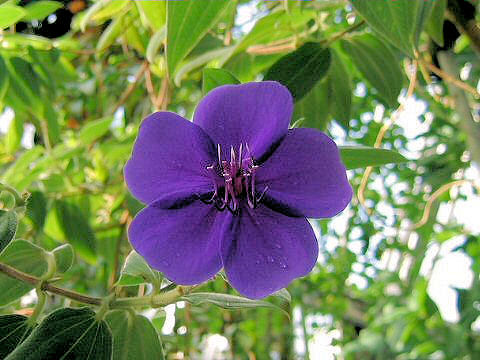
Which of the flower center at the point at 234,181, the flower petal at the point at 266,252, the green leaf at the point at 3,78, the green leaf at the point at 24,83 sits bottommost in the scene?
the green leaf at the point at 24,83

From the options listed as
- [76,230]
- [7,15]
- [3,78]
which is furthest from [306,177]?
[76,230]

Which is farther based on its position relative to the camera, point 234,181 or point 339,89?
point 339,89

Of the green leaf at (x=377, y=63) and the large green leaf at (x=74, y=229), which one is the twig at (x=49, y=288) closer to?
the green leaf at (x=377, y=63)

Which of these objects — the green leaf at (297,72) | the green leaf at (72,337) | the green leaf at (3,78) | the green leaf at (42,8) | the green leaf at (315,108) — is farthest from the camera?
the green leaf at (42,8)

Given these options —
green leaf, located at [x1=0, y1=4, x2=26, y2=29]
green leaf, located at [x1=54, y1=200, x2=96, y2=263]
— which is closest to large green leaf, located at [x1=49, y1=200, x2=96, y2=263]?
green leaf, located at [x1=54, y1=200, x2=96, y2=263]

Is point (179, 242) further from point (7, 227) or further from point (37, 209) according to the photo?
point (37, 209)

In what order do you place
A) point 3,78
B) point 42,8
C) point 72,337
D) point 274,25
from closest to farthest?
point 72,337 < point 274,25 < point 3,78 < point 42,8

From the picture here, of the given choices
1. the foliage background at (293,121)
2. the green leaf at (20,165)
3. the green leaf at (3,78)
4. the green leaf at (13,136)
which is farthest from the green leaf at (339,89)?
the green leaf at (13,136)

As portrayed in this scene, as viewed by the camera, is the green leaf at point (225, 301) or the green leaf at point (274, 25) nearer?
the green leaf at point (225, 301)
